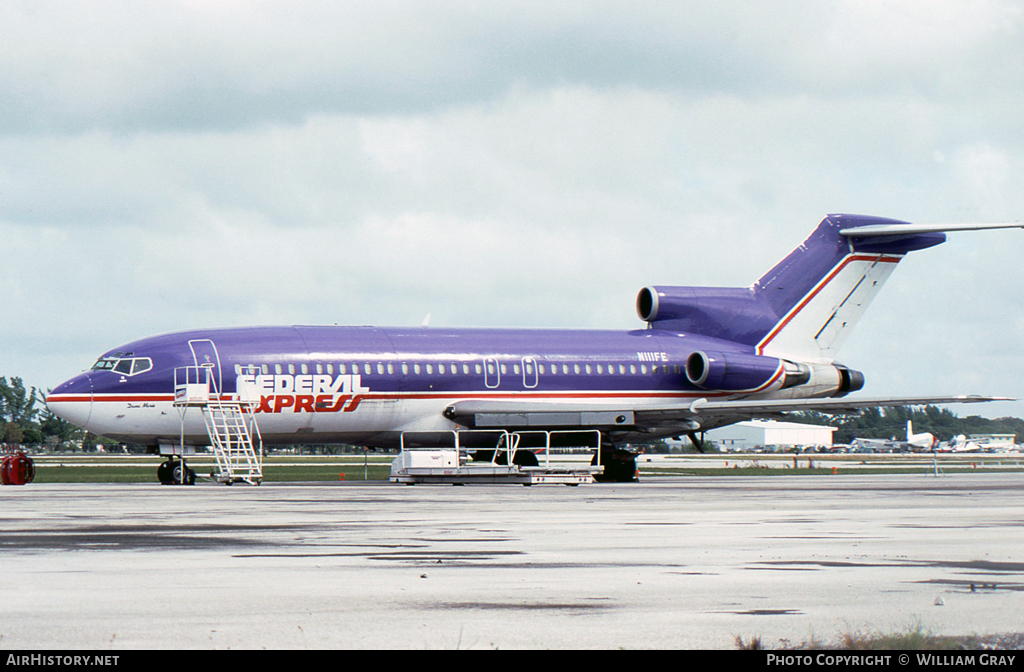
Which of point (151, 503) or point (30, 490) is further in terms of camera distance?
point (30, 490)

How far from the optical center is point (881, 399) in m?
40.5

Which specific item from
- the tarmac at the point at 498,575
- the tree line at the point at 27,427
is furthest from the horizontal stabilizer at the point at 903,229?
the tree line at the point at 27,427

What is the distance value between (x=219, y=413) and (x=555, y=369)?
11199 millimetres

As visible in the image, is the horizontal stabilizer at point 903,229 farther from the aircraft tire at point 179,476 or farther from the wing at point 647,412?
the aircraft tire at point 179,476

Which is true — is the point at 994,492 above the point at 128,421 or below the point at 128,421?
below

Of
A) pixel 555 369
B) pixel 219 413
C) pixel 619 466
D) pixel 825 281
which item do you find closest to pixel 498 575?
pixel 219 413

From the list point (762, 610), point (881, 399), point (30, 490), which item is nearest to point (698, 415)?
point (881, 399)

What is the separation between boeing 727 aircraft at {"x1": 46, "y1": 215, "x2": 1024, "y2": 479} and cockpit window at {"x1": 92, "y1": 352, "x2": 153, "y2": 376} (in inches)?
1.8

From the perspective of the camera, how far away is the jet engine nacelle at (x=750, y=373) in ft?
141

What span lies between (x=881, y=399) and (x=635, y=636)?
33819mm

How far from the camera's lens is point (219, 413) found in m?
36.8

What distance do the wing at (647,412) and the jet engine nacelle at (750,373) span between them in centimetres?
128
